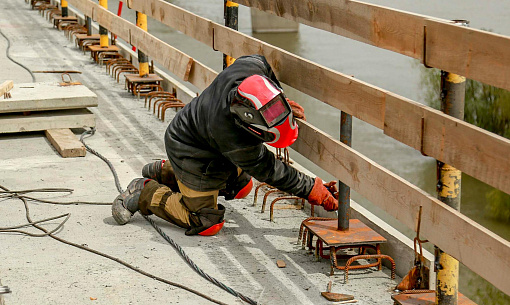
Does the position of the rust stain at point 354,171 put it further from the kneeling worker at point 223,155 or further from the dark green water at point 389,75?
the dark green water at point 389,75

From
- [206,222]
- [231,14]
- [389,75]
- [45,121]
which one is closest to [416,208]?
[206,222]

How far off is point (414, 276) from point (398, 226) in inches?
222

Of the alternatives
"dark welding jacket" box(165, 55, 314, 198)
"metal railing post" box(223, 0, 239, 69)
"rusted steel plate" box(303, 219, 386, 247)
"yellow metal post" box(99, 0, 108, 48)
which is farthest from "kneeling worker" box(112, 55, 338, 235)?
"yellow metal post" box(99, 0, 108, 48)

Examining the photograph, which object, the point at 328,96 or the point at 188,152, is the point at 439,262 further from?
the point at 188,152

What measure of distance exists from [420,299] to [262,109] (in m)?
1.10

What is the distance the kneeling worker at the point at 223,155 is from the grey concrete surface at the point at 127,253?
0.15m

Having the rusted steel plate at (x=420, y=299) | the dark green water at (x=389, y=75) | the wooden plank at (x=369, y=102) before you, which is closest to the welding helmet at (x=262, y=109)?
the wooden plank at (x=369, y=102)

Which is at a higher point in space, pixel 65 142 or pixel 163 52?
pixel 163 52

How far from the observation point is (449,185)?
2.89m

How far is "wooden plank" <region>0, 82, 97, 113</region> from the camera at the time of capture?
583 centimetres

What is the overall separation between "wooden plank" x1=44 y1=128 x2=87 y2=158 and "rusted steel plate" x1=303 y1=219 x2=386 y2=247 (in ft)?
7.40

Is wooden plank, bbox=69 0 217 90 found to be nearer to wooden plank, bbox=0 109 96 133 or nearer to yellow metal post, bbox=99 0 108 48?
wooden plank, bbox=0 109 96 133

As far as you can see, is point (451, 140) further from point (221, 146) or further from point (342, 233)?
point (221, 146)

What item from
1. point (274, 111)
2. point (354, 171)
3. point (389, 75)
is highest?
point (274, 111)
